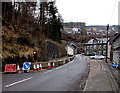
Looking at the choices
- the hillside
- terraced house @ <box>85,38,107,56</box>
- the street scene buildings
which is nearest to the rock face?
the street scene buildings

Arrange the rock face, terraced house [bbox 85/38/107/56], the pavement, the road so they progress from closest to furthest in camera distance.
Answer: the pavement, the road, the rock face, terraced house [bbox 85/38/107/56]

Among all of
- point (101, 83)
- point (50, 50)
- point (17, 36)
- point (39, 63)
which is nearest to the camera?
point (101, 83)

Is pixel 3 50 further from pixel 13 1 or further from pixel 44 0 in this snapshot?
pixel 44 0

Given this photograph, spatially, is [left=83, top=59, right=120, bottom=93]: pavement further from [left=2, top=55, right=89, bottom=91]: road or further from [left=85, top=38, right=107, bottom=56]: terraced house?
[left=85, top=38, right=107, bottom=56]: terraced house

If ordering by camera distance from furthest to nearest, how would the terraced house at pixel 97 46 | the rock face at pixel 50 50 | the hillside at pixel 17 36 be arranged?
the terraced house at pixel 97 46
the rock face at pixel 50 50
the hillside at pixel 17 36

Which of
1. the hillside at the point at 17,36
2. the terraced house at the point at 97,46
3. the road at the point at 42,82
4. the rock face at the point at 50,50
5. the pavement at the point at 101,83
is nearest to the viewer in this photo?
the pavement at the point at 101,83

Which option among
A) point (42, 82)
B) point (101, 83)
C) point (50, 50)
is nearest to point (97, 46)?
point (50, 50)

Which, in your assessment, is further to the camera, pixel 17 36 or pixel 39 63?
pixel 17 36

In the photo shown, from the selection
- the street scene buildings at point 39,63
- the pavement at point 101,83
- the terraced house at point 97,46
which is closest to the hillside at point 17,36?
the street scene buildings at point 39,63

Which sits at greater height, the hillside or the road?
the hillside

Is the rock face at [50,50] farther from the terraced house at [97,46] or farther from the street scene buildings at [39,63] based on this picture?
the terraced house at [97,46]

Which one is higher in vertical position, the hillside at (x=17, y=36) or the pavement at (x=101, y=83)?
the hillside at (x=17, y=36)

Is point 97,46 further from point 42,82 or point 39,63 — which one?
point 42,82

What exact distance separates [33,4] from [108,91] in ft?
118
